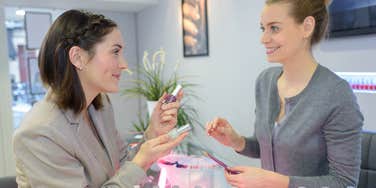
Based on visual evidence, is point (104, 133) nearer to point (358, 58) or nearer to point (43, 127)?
point (43, 127)

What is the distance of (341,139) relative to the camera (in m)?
0.93

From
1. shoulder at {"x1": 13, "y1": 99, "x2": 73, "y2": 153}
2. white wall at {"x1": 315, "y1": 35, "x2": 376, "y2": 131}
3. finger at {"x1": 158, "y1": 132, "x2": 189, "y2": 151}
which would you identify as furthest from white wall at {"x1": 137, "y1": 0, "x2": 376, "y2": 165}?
shoulder at {"x1": 13, "y1": 99, "x2": 73, "y2": 153}

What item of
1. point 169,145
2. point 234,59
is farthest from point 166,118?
point 234,59

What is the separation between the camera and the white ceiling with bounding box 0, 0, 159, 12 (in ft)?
9.96

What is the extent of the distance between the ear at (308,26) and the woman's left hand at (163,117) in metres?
0.52

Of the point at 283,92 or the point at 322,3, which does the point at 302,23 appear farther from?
the point at 283,92

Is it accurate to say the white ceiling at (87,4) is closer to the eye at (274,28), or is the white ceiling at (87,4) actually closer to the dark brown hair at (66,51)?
the dark brown hair at (66,51)

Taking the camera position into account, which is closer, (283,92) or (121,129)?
(283,92)

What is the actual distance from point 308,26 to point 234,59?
144 centimetres

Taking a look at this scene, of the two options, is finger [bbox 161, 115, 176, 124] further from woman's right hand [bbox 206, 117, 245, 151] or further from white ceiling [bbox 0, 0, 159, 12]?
white ceiling [bbox 0, 0, 159, 12]

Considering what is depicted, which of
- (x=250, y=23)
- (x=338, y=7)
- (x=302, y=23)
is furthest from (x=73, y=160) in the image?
(x=250, y=23)

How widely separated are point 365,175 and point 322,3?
2.77ft

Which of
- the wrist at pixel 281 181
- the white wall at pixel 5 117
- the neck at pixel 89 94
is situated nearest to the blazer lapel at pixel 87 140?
the neck at pixel 89 94

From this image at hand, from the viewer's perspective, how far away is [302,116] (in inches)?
39.8
